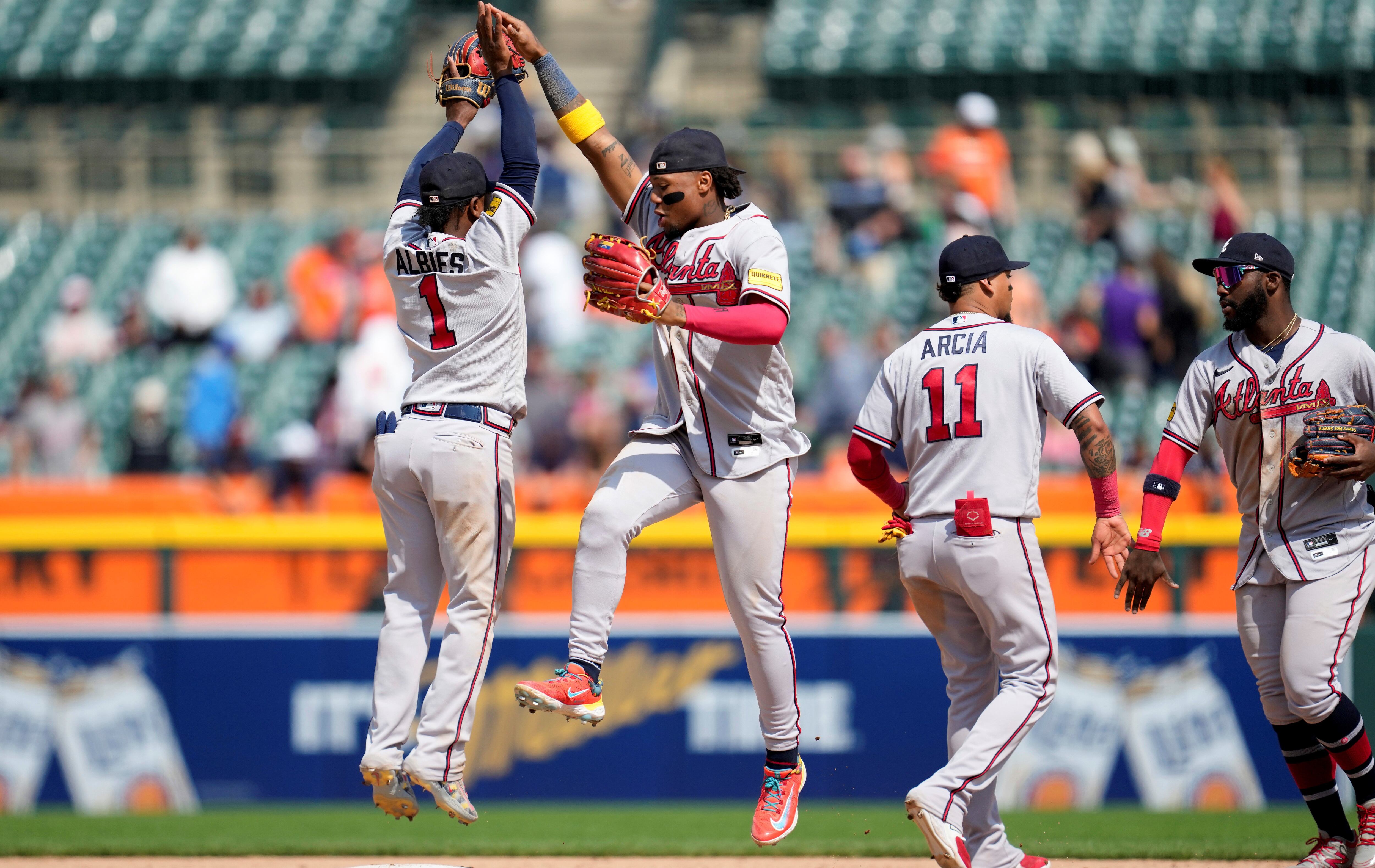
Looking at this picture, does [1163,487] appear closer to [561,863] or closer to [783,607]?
[783,607]

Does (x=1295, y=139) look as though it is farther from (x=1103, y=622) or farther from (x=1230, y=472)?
(x=1230, y=472)

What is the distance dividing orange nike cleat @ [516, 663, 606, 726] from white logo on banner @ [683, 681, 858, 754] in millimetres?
4266

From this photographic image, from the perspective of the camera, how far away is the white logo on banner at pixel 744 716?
9.33m

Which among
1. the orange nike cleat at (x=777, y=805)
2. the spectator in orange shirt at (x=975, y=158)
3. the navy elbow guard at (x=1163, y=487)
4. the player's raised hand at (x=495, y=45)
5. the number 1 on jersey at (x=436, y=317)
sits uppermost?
the spectator in orange shirt at (x=975, y=158)

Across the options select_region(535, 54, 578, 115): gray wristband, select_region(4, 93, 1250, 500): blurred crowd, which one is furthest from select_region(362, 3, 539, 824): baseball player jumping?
select_region(4, 93, 1250, 500): blurred crowd

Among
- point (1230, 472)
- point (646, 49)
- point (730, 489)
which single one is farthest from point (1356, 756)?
point (646, 49)

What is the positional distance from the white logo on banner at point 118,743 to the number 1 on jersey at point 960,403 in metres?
6.04

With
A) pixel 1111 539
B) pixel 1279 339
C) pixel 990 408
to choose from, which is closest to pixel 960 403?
pixel 990 408

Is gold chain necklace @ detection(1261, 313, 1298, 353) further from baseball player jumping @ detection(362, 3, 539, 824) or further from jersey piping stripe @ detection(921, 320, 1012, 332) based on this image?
baseball player jumping @ detection(362, 3, 539, 824)

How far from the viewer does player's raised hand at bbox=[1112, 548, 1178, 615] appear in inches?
215

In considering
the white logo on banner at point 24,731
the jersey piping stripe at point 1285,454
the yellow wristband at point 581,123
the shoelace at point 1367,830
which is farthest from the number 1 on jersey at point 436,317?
the white logo on banner at point 24,731

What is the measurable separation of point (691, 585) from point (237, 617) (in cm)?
284

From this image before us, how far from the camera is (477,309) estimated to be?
544cm

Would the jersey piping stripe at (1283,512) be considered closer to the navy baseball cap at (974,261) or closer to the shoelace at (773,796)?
the navy baseball cap at (974,261)
